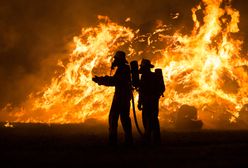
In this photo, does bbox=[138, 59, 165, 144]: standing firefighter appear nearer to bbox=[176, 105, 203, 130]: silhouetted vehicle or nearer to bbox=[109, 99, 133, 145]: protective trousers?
bbox=[109, 99, 133, 145]: protective trousers

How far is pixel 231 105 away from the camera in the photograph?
93.5 ft

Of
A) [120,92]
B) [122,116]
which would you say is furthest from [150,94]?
[122,116]

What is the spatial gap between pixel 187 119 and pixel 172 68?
495cm

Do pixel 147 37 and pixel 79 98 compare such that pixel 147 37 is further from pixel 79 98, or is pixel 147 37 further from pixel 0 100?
pixel 0 100

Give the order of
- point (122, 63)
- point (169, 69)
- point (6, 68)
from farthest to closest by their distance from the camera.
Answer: point (6, 68) → point (169, 69) → point (122, 63)

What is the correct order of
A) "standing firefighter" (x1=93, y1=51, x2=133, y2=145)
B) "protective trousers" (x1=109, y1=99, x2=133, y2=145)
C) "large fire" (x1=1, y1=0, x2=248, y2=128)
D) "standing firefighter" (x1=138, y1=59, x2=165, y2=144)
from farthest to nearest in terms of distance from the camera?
"large fire" (x1=1, y1=0, x2=248, y2=128) < "standing firefighter" (x1=138, y1=59, x2=165, y2=144) < "standing firefighter" (x1=93, y1=51, x2=133, y2=145) < "protective trousers" (x1=109, y1=99, x2=133, y2=145)

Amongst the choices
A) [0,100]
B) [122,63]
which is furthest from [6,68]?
[122,63]

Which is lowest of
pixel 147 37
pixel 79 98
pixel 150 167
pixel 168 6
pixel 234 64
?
pixel 150 167

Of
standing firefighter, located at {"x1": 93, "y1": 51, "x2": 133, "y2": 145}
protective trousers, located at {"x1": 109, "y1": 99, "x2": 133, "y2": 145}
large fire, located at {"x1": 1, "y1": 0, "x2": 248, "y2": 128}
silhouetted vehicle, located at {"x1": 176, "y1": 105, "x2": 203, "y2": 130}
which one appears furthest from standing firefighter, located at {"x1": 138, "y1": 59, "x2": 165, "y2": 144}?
large fire, located at {"x1": 1, "y1": 0, "x2": 248, "y2": 128}

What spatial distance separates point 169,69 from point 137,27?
5646 mm

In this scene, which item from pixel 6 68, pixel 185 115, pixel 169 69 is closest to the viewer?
pixel 185 115

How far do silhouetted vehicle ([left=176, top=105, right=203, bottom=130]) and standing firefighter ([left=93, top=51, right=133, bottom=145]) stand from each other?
13675mm

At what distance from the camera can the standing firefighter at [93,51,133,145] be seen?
11.0 m

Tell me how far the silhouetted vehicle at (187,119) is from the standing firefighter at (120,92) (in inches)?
538
